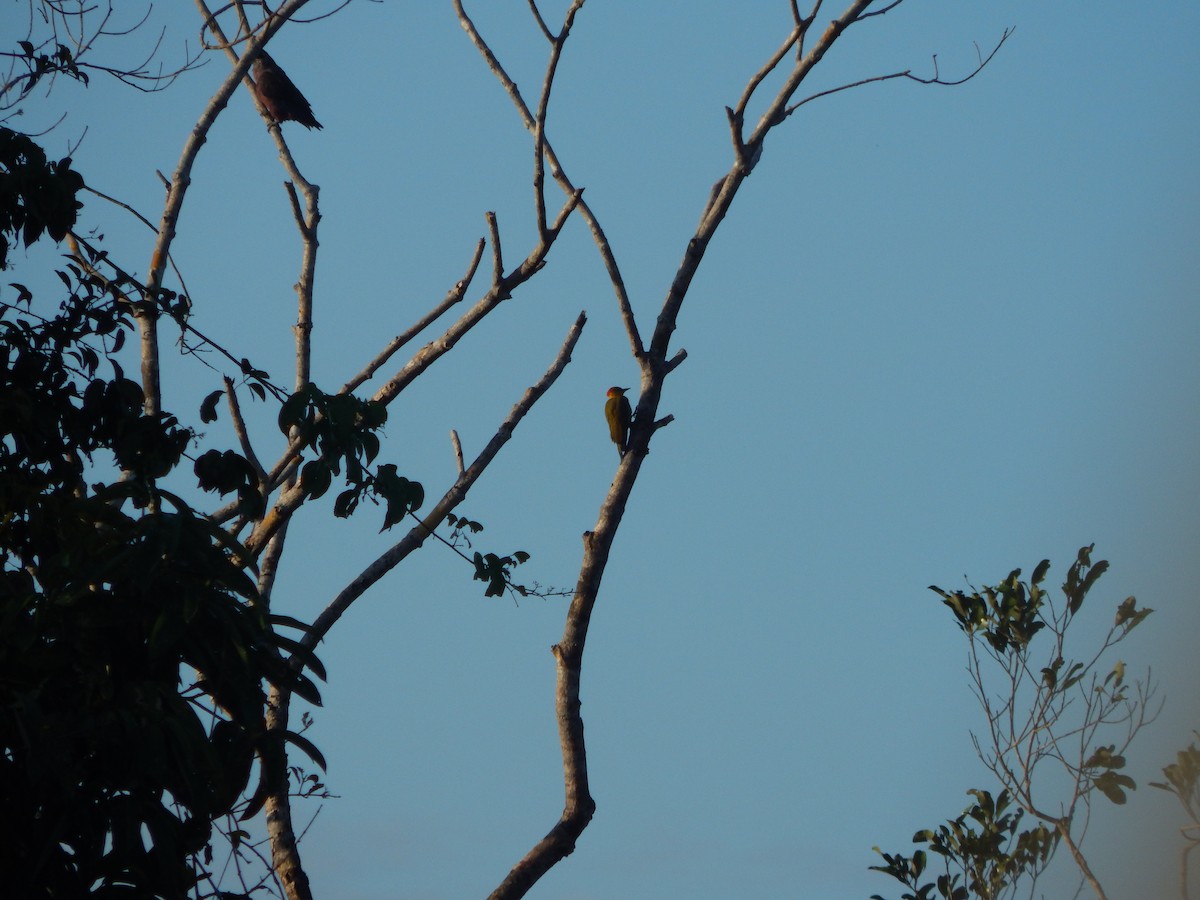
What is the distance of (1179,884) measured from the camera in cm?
233

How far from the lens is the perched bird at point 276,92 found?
799cm

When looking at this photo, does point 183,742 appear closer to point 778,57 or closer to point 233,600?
point 233,600

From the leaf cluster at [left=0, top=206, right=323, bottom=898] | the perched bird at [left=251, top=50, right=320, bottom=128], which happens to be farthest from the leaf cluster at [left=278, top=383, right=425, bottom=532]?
the perched bird at [left=251, top=50, right=320, bottom=128]

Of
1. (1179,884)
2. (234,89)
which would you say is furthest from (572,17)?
(1179,884)

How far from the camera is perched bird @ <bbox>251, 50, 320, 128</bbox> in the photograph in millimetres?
7988

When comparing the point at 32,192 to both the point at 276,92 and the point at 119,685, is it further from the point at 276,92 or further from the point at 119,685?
the point at 276,92

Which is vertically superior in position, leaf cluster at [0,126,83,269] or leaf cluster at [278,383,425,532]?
leaf cluster at [0,126,83,269]

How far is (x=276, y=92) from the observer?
8.05m

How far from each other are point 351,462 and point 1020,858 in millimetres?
3428

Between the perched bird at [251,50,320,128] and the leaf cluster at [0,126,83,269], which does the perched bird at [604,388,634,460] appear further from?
the leaf cluster at [0,126,83,269]

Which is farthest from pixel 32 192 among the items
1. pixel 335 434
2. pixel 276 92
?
pixel 276 92

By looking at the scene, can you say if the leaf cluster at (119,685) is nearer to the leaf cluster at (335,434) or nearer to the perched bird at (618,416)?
the leaf cluster at (335,434)

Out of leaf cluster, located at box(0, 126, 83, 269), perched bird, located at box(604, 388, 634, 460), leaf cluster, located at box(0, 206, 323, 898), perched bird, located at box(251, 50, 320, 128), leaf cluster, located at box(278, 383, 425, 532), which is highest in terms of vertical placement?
perched bird, located at box(251, 50, 320, 128)

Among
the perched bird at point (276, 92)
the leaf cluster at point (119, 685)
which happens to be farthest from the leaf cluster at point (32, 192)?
the perched bird at point (276, 92)
